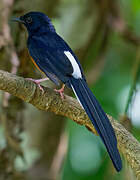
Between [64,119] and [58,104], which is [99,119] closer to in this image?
[58,104]

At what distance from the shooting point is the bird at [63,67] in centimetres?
284

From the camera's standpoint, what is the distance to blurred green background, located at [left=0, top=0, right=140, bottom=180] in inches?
166

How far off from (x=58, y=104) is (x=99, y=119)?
0.35m

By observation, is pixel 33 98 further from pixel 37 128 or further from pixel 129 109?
pixel 37 128

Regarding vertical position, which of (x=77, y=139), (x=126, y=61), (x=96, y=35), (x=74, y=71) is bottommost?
(x=77, y=139)

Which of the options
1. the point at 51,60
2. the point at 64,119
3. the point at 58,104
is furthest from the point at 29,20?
the point at 64,119

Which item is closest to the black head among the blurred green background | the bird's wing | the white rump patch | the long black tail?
the blurred green background

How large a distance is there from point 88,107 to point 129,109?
513 mm

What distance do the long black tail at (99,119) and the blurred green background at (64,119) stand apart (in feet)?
3.15

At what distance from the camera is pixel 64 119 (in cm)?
545

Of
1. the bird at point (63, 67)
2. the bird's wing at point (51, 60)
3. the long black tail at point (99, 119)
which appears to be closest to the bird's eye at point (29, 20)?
the bird at point (63, 67)

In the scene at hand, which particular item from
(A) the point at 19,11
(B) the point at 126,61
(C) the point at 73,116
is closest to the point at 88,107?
(C) the point at 73,116

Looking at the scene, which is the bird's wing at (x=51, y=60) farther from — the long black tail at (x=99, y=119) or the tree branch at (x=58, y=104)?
the tree branch at (x=58, y=104)

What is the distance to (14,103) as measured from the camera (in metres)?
4.18
